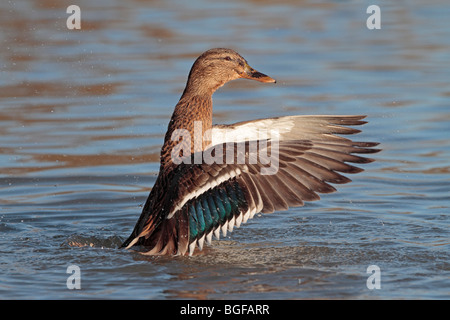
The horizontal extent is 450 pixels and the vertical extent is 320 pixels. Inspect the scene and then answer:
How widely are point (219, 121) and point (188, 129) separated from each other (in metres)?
3.41

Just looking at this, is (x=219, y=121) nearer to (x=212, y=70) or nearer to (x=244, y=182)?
(x=212, y=70)

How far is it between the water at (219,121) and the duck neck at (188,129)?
773mm

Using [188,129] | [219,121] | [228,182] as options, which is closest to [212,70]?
[188,129]

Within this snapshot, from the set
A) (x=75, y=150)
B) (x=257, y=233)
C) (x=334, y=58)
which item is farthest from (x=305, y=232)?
(x=334, y=58)

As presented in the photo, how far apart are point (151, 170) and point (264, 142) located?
3.05 metres

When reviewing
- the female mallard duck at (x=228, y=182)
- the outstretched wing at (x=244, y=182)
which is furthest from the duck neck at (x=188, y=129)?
the outstretched wing at (x=244, y=182)

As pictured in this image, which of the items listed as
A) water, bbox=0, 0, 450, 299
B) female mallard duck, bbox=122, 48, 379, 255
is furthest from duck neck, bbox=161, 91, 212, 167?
water, bbox=0, 0, 450, 299

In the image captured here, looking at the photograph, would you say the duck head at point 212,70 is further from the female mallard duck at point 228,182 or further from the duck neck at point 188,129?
the female mallard duck at point 228,182

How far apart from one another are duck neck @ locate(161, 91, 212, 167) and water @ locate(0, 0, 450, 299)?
77 cm

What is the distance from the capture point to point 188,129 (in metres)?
6.99

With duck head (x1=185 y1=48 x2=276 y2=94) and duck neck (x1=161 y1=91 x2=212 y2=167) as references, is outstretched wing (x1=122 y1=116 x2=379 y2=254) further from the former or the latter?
duck head (x1=185 y1=48 x2=276 y2=94)

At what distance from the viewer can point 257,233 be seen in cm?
739

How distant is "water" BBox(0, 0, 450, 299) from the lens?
6.29 m

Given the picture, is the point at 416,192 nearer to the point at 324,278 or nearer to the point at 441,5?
the point at 324,278
